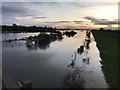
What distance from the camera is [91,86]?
17.7 metres

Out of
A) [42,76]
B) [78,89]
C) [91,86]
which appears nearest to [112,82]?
[91,86]

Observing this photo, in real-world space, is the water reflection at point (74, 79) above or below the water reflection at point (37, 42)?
below

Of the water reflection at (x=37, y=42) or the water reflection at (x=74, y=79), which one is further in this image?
the water reflection at (x=37, y=42)

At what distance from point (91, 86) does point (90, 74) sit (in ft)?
15.2

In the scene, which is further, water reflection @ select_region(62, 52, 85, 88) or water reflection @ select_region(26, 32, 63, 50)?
water reflection @ select_region(26, 32, 63, 50)

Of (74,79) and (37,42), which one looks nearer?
(74,79)

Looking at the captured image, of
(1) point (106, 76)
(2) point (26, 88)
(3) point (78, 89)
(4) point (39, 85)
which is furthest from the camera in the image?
(1) point (106, 76)

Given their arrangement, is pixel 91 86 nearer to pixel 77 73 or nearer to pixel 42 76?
pixel 77 73

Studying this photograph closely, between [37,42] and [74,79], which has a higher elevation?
[37,42]

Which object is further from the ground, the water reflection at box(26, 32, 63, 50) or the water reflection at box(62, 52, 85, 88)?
the water reflection at box(26, 32, 63, 50)

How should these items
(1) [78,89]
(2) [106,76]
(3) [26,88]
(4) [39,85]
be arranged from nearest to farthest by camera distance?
(3) [26,88], (1) [78,89], (4) [39,85], (2) [106,76]

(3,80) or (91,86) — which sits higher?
(3,80)

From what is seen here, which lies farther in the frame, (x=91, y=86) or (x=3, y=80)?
(x=91, y=86)

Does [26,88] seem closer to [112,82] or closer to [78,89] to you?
[78,89]
